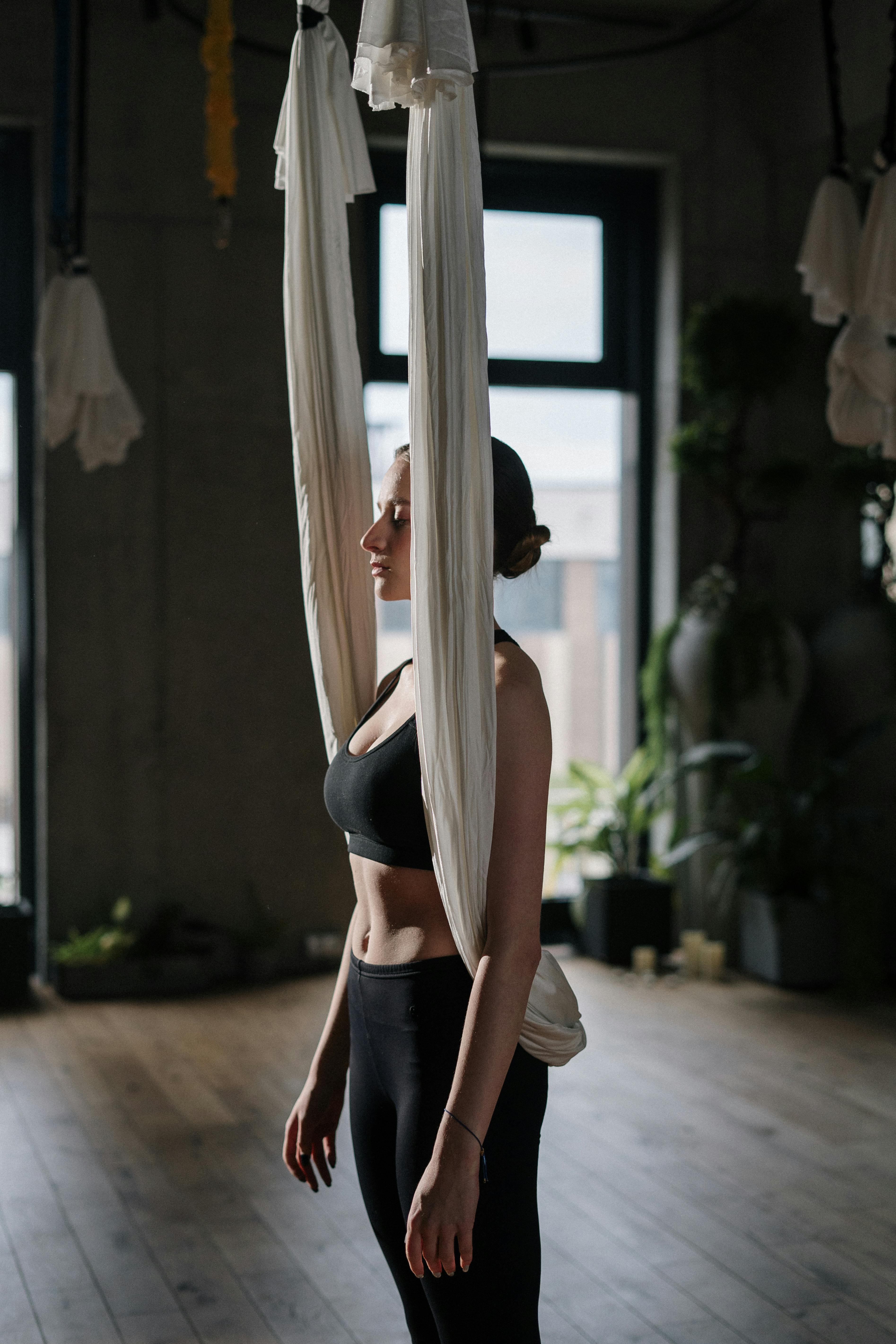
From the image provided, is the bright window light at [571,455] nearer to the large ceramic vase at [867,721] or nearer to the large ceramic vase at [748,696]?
the large ceramic vase at [748,696]

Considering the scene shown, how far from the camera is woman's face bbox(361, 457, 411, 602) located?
1717mm

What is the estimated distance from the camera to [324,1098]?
1.88 metres

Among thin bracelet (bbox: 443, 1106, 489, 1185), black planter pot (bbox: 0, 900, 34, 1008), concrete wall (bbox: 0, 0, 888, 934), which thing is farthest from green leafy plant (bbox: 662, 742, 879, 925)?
thin bracelet (bbox: 443, 1106, 489, 1185)

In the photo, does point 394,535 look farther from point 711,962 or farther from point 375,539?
point 711,962

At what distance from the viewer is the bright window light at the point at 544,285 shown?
19.9ft

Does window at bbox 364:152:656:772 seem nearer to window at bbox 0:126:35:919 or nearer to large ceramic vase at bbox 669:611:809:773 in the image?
large ceramic vase at bbox 669:611:809:773

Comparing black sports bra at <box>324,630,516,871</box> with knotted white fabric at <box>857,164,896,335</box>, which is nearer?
black sports bra at <box>324,630,516,871</box>

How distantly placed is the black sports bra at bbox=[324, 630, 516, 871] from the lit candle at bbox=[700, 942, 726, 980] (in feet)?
13.3

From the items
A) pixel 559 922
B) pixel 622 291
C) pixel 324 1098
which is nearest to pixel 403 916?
pixel 324 1098

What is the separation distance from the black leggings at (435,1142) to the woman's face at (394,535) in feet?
1.55

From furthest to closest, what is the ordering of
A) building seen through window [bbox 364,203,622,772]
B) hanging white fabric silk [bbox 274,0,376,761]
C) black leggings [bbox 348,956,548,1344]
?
building seen through window [bbox 364,203,622,772] < hanging white fabric silk [bbox 274,0,376,761] < black leggings [bbox 348,956,548,1344]

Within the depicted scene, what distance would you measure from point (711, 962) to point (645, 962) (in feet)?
0.87

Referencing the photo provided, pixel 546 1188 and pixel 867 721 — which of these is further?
pixel 867 721

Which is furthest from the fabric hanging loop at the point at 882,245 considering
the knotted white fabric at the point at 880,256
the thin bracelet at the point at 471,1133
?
the thin bracelet at the point at 471,1133
